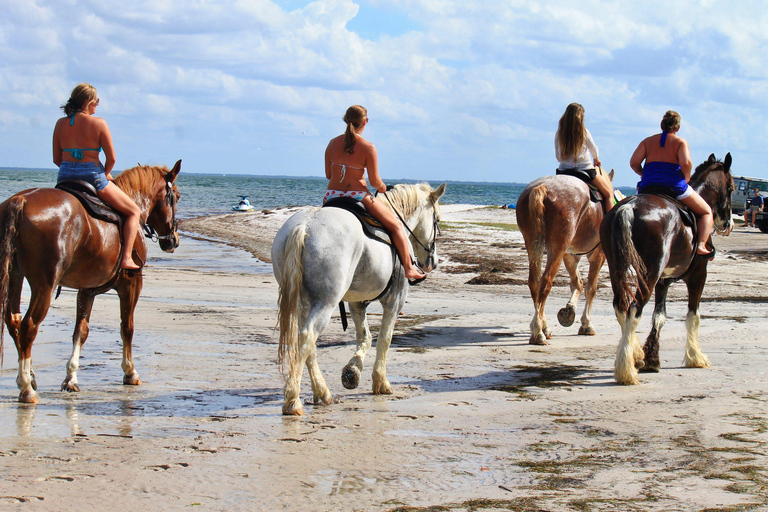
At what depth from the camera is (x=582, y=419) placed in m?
5.92

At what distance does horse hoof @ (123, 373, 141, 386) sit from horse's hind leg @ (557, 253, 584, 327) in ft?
18.5

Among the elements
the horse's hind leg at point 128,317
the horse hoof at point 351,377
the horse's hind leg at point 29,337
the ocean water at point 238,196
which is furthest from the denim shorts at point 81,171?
the ocean water at point 238,196

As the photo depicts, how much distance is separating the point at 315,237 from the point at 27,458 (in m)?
2.55

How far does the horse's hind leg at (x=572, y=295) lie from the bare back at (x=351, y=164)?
4.54 m

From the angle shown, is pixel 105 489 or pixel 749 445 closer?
pixel 105 489

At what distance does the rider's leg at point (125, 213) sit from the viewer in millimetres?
6938

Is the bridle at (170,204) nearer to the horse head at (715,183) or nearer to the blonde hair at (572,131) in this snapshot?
the blonde hair at (572,131)

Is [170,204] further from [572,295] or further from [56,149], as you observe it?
[572,295]

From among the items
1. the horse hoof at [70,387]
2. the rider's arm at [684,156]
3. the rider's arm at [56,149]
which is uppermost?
the rider's arm at [684,156]

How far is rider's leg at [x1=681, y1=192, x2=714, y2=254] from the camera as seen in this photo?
7.94 meters

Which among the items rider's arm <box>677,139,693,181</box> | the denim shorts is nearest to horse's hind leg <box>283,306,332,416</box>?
the denim shorts

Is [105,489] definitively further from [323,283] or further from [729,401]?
[729,401]

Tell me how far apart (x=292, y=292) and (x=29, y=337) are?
2.25 m

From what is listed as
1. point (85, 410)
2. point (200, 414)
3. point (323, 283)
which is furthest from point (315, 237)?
point (85, 410)
